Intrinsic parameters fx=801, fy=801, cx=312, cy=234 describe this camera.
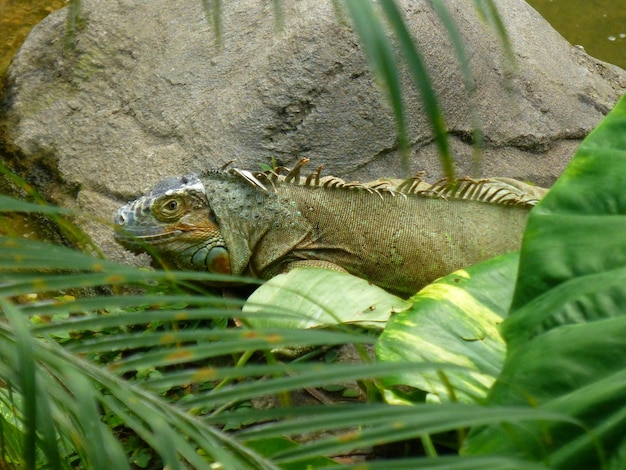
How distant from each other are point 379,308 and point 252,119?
1689 mm

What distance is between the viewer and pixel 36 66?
16.9ft

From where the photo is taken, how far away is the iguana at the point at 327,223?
363 cm

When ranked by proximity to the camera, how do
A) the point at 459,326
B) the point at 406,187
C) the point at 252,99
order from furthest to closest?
the point at 252,99, the point at 406,187, the point at 459,326

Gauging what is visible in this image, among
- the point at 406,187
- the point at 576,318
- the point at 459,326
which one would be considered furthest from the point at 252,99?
the point at 576,318

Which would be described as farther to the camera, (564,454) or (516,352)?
(516,352)

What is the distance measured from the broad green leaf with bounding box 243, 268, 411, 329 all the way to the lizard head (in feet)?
2.25

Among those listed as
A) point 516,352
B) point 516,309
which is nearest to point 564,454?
point 516,352

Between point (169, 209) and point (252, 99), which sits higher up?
point (252, 99)

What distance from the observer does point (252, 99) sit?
14.0 ft

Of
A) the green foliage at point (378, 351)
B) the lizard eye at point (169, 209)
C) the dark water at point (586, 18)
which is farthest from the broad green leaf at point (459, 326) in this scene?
the dark water at point (586, 18)

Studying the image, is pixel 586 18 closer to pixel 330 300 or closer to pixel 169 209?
pixel 169 209

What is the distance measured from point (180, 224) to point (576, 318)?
2.30 meters

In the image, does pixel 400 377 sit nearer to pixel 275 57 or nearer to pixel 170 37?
pixel 275 57

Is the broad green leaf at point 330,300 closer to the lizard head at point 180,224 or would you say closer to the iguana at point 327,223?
the iguana at point 327,223
